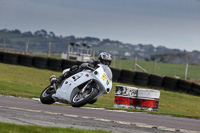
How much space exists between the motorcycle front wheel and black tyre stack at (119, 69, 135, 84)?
1574 cm

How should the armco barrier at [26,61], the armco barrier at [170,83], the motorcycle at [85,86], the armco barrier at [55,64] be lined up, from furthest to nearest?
the armco barrier at [26,61]
the armco barrier at [55,64]
the armco barrier at [170,83]
the motorcycle at [85,86]

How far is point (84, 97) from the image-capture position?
11.0 meters

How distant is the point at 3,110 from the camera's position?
923 centimetres

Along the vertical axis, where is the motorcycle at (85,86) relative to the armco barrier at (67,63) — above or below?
below

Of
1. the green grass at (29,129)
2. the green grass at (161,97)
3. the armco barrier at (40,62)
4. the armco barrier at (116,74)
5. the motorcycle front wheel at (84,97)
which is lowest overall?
the green grass at (161,97)

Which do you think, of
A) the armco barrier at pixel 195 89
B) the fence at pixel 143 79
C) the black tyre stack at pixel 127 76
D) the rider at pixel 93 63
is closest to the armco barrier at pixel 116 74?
the fence at pixel 143 79

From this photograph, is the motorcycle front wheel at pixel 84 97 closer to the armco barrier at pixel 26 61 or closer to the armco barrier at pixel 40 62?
the armco barrier at pixel 40 62

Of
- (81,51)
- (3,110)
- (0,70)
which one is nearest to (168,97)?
(0,70)

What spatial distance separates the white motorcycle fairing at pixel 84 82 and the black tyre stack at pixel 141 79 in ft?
49.5

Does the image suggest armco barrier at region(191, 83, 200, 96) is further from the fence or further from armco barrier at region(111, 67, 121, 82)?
armco barrier at region(111, 67, 121, 82)

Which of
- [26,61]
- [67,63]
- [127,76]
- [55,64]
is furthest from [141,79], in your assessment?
[26,61]

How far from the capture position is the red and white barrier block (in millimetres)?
15062

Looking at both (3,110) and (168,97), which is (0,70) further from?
(3,110)

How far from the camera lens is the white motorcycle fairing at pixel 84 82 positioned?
1108 cm
